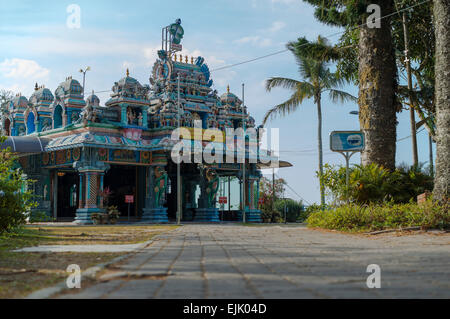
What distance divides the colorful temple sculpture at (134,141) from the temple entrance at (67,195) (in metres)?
0.08

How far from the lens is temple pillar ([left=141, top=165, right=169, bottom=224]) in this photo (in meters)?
37.1

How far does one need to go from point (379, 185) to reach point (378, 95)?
292 cm

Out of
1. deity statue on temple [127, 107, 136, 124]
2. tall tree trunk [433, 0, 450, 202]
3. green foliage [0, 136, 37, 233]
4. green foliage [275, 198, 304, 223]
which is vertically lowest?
green foliage [275, 198, 304, 223]

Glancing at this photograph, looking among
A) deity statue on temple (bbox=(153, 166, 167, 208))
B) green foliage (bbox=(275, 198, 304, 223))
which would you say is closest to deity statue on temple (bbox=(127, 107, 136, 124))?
deity statue on temple (bbox=(153, 166, 167, 208))

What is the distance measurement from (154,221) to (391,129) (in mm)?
22038

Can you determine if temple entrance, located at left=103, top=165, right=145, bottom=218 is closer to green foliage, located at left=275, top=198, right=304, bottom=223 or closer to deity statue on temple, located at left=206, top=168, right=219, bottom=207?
deity statue on temple, located at left=206, top=168, right=219, bottom=207

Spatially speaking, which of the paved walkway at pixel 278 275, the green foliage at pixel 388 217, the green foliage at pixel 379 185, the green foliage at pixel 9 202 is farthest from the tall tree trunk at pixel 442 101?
the green foliage at pixel 9 202

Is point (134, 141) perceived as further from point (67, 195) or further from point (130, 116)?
point (67, 195)

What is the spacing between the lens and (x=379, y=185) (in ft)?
54.8

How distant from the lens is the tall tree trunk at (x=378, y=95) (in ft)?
57.1

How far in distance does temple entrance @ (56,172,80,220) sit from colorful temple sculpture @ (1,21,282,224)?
8 centimetres

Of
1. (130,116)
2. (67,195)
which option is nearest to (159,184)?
(130,116)

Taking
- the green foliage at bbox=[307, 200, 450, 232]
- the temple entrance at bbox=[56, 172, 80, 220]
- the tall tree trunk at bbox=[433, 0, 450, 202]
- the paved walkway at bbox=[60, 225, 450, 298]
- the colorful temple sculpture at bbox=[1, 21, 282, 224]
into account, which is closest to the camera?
the paved walkway at bbox=[60, 225, 450, 298]

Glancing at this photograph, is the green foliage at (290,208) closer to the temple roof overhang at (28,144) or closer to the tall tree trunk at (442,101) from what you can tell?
the temple roof overhang at (28,144)
